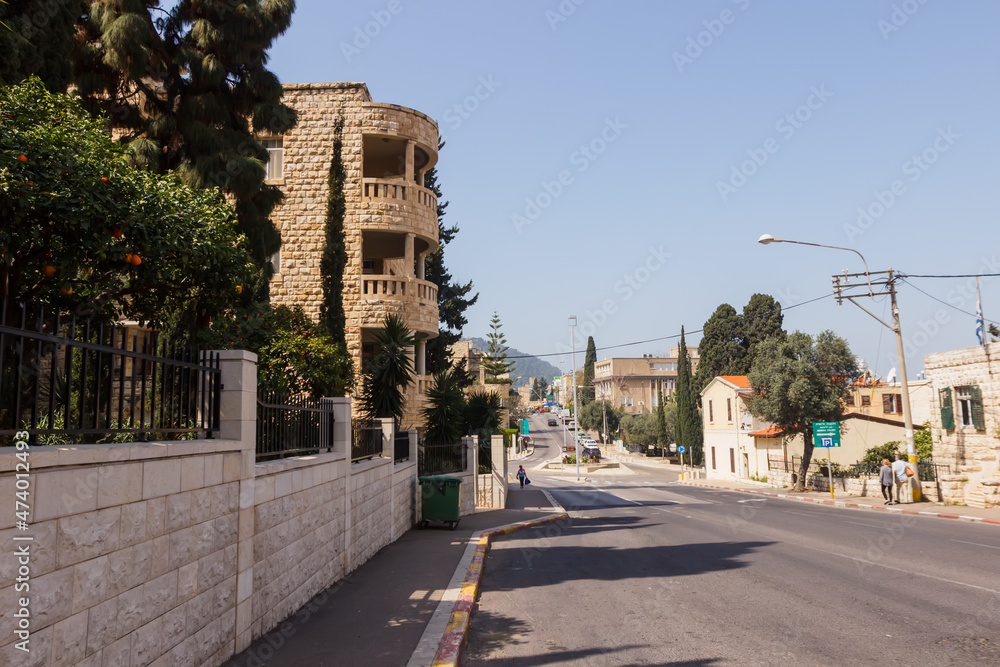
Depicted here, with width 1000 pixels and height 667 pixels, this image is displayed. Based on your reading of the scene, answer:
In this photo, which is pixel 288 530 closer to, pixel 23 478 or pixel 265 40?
pixel 23 478

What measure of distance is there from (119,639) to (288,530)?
3.47 m

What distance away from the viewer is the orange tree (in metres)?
8.14

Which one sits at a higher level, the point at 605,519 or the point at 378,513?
the point at 378,513

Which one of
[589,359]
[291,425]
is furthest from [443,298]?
[589,359]

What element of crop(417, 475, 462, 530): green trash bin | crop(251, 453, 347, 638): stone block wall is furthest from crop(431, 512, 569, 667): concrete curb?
crop(417, 475, 462, 530): green trash bin

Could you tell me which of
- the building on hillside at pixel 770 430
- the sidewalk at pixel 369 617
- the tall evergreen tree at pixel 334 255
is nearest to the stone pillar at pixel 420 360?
the tall evergreen tree at pixel 334 255

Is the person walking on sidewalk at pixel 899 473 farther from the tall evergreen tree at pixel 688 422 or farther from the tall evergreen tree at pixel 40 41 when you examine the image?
the tall evergreen tree at pixel 688 422

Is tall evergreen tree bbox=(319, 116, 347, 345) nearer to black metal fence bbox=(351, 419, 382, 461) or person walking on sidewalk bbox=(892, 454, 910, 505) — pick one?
black metal fence bbox=(351, 419, 382, 461)

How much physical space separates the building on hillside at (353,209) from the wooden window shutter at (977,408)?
1849cm

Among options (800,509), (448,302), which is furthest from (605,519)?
(448,302)

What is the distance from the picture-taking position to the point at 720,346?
75.0 m

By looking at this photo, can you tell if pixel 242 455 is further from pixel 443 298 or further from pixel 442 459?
pixel 443 298

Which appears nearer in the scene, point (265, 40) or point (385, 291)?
point (265, 40)

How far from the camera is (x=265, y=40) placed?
16469mm
